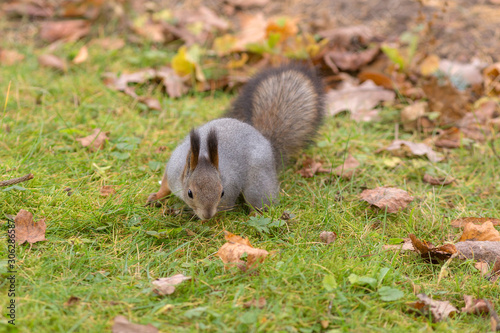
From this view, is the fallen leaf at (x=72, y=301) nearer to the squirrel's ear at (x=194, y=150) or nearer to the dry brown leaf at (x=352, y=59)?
the squirrel's ear at (x=194, y=150)

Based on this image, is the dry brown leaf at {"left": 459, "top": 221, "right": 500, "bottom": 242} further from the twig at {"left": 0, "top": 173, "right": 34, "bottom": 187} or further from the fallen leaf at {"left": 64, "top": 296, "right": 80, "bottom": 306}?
the twig at {"left": 0, "top": 173, "right": 34, "bottom": 187}

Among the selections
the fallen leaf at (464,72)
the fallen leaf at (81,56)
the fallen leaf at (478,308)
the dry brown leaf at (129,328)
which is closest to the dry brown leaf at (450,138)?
the fallen leaf at (464,72)

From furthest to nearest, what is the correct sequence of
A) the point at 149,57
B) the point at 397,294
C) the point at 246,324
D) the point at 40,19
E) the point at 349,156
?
the point at 40,19
the point at 149,57
the point at 349,156
the point at 397,294
the point at 246,324

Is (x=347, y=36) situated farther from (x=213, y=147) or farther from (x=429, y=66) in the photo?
(x=213, y=147)

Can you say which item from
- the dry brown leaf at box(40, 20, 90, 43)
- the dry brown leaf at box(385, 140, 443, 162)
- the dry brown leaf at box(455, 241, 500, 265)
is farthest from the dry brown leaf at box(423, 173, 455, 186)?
the dry brown leaf at box(40, 20, 90, 43)

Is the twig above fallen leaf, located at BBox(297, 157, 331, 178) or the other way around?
above

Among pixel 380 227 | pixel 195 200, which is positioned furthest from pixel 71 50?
pixel 380 227

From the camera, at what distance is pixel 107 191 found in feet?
8.04

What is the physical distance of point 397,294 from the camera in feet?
5.92

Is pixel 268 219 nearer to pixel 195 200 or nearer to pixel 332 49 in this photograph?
pixel 195 200

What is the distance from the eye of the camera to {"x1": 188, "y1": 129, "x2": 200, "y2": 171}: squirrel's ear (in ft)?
6.77

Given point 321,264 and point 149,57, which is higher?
point 149,57

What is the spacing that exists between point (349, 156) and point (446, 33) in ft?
6.87

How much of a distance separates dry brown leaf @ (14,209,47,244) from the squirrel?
567 mm
